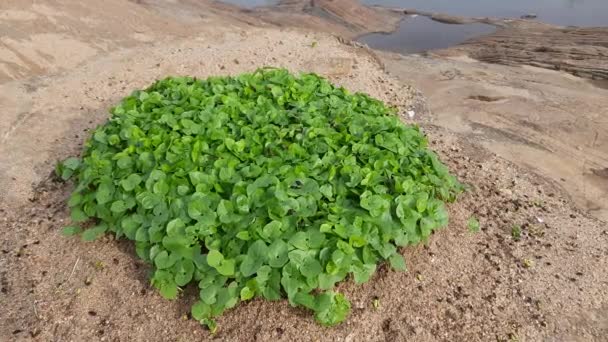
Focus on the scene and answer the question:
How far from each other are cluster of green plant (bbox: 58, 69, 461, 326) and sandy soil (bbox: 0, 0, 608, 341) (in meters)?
0.25

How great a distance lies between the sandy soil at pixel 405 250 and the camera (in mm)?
3156

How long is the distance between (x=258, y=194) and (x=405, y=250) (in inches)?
43.3

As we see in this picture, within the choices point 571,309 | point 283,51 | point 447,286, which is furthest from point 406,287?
point 283,51

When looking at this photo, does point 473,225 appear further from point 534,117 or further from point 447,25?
point 447,25

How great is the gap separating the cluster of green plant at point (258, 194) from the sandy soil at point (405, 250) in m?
0.25

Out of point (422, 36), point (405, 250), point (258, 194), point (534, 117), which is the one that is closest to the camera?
point (258, 194)

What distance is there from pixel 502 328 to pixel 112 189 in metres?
2.57

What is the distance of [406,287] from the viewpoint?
131 inches

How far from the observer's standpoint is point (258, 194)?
314cm

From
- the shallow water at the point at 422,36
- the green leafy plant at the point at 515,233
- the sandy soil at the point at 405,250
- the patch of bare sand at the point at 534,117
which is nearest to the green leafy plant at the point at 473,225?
the sandy soil at the point at 405,250

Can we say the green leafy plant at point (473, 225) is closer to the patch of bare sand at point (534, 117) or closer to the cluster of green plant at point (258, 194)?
the cluster of green plant at point (258, 194)

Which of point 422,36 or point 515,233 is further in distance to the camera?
point 422,36

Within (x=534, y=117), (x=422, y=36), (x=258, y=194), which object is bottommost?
(x=422, y=36)

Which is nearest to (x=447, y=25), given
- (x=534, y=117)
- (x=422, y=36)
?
(x=422, y=36)
